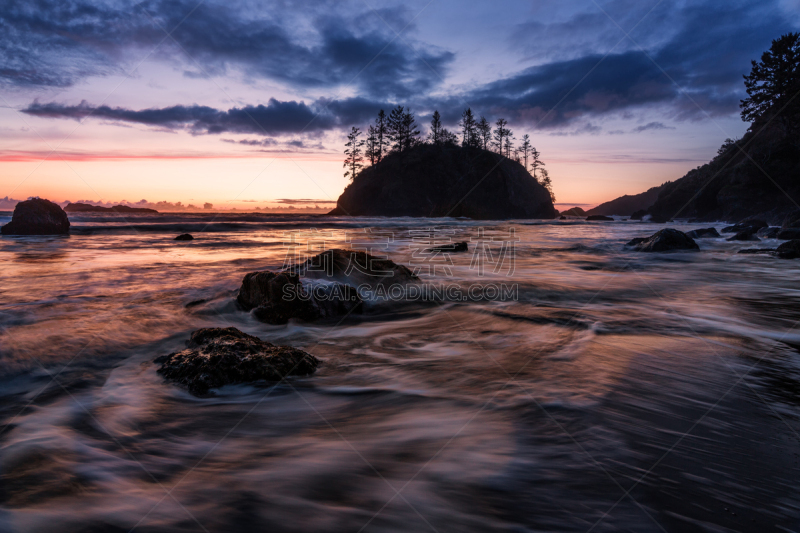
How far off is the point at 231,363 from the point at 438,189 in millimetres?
58448

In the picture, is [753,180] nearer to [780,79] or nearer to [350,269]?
[780,79]

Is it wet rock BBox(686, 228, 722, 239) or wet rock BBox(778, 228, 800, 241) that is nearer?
wet rock BBox(778, 228, 800, 241)

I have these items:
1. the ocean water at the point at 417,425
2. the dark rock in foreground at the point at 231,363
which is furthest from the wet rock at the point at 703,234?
the dark rock in foreground at the point at 231,363

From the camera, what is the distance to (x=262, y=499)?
5.22ft

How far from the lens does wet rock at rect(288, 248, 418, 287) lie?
5.54m

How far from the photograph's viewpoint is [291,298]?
4371 millimetres

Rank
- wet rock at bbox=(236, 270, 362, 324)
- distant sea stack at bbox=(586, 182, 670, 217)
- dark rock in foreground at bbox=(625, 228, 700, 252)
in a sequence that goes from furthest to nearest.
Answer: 1. distant sea stack at bbox=(586, 182, 670, 217)
2. dark rock in foreground at bbox=(625, 228, 700, 252)
3. wet rock at bbox=(236, 270, 362, 324)

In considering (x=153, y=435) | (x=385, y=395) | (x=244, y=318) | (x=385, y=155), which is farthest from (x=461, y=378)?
(x=385, y=155)

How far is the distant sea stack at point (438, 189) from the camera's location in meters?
57.2

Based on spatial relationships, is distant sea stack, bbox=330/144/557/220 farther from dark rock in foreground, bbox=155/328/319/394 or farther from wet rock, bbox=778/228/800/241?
dark rock in foreground, bbox=155/328/319/394

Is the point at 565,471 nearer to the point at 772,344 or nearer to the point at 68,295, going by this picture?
the point at 772,344

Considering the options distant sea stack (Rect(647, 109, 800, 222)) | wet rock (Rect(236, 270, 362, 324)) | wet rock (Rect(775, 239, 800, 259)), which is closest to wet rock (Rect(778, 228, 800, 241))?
wet rock (Rect(775, 239, 800, 259))

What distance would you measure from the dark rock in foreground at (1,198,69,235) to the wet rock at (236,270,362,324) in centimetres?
1667

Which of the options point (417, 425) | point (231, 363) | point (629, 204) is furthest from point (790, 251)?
point (629, 204)
